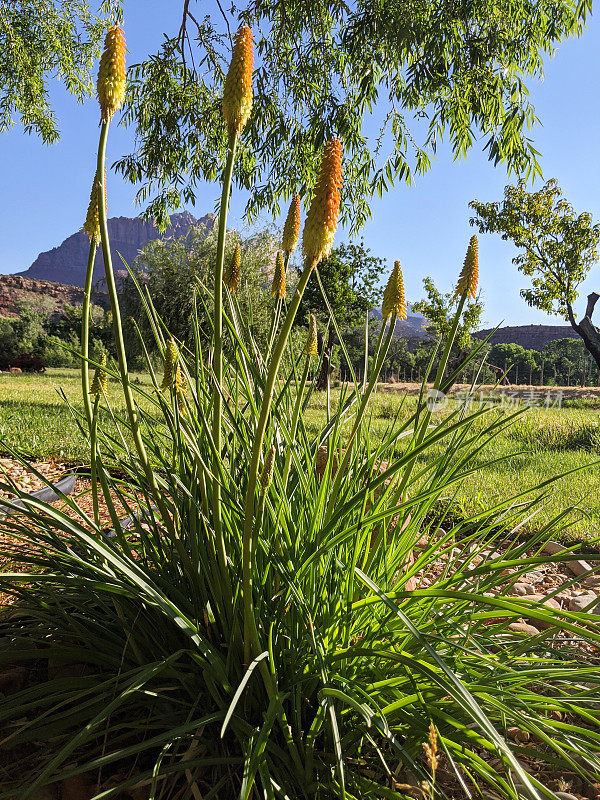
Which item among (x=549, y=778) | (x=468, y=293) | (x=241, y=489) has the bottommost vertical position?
(x=549, y=778)

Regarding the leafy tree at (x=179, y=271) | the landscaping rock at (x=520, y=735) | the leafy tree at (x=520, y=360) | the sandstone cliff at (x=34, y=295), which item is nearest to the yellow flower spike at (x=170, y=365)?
the landscaping rock at (x=520, y=735)

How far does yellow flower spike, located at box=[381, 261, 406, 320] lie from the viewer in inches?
43.4

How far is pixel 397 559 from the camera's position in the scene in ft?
4.59

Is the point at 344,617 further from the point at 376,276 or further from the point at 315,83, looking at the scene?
the point at 376,276

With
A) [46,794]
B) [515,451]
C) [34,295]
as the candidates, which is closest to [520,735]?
[46,794]

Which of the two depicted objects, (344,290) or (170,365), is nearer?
(170,365)

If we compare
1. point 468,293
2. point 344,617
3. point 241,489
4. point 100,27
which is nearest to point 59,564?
point 241,489

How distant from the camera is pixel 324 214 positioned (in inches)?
29.0

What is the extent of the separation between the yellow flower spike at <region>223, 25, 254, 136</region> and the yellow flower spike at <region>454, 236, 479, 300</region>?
62 centimetres

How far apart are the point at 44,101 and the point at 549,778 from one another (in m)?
10.7

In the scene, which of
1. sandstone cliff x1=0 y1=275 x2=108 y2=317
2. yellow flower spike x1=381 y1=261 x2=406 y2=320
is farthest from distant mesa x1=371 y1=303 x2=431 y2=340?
sandstone cliff x1=0 y1=275 x2=108 y2=317

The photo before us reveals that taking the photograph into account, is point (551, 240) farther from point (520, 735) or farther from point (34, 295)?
point (34, 295)

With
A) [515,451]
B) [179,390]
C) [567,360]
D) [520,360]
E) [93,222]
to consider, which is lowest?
[515,451]

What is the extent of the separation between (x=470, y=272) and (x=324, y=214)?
612mm
